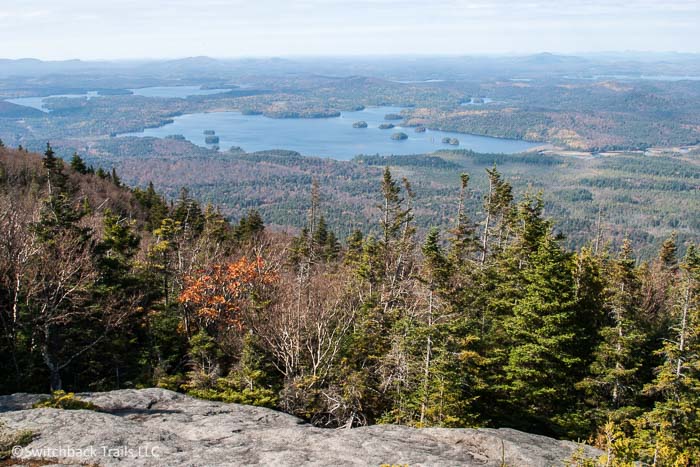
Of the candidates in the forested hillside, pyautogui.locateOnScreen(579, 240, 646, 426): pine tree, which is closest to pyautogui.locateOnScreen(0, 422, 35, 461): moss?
the forested hillside

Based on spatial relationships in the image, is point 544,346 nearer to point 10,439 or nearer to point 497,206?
point 497,206

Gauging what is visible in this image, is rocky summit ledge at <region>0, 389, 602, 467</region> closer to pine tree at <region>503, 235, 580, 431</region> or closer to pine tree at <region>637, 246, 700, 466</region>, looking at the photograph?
pine tree at <region>637, 246, 700, 466</region>

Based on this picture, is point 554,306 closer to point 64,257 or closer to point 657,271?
point 64,257

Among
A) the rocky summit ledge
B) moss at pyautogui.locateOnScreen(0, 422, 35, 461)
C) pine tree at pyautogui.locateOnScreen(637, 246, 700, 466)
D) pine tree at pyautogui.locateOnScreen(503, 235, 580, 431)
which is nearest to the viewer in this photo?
moss at pyautogui.locateOnScreen(0, 422, 35, 461)

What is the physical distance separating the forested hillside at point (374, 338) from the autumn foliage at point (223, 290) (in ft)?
0.35

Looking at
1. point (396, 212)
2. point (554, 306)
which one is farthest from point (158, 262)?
point (554, 306)

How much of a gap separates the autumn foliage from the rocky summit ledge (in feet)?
27.9

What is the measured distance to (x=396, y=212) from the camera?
1308 inches

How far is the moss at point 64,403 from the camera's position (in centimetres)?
1399

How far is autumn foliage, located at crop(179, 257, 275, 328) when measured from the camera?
79.3 feet

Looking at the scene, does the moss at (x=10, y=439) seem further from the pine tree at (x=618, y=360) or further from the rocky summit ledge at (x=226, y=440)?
the pine tree at (x=618, y=360)

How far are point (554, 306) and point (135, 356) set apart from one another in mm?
18328

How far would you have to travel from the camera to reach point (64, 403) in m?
14.1

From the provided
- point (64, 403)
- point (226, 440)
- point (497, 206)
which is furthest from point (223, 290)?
point (497, 206)
